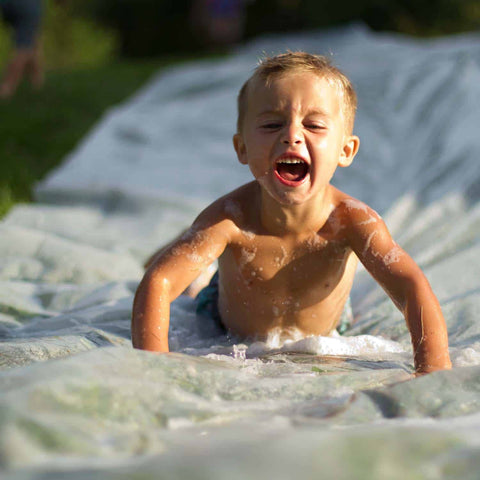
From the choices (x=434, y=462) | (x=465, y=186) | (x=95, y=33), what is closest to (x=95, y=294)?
(x=434, y=462)

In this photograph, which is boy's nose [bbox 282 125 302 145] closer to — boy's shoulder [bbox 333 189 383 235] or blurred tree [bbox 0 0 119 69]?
boy's shoulder [bbox 333 189 383 235]

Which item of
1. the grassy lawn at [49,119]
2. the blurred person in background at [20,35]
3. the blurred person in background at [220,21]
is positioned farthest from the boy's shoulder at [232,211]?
the blurred person in background at [220,21]

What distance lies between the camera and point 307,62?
6.21ft

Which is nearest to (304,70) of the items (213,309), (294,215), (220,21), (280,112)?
(280,112)

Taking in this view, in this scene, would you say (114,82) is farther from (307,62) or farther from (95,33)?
(95,33)

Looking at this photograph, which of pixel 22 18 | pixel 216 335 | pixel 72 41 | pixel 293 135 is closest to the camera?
pixel 293 135

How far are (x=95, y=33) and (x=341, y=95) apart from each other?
40.2 feet

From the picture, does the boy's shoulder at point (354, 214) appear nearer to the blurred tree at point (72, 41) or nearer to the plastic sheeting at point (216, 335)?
the plastic sheeting at point (216, 335)

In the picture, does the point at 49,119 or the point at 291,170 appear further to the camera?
the point at 49,119

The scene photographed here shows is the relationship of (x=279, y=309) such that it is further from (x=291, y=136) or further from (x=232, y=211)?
(x=291, y=136)

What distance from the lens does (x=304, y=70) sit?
73.3 inches

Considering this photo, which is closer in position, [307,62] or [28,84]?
[307,62]

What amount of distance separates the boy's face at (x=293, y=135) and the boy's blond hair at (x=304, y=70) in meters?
0.02

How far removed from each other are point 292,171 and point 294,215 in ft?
0.50
